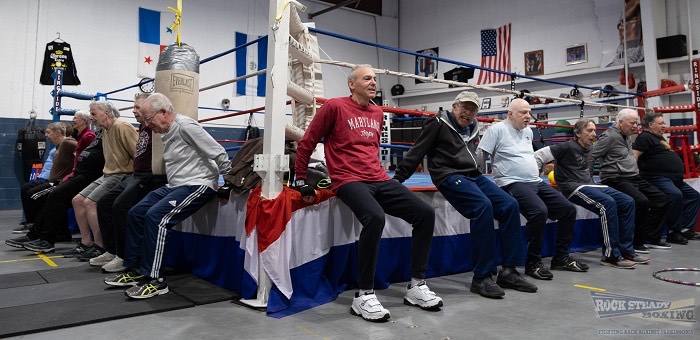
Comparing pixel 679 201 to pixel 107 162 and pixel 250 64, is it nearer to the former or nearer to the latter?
pixel 107 162

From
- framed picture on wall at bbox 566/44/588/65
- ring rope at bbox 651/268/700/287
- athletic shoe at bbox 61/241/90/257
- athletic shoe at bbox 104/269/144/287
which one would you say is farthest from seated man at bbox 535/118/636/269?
framed picture on wall at bbox 566/44/588/65

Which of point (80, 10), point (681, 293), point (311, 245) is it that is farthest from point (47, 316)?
point (80, 10)

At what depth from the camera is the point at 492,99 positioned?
11641mm

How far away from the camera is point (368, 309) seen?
7.47 ft

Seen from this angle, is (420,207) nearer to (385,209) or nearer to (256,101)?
(385,209)

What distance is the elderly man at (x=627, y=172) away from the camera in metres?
4.12

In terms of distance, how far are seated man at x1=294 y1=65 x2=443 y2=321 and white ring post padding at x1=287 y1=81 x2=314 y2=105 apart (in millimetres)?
312

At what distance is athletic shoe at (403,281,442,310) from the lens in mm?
2439

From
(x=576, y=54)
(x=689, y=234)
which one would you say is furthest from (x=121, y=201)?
(x=576, y=54)

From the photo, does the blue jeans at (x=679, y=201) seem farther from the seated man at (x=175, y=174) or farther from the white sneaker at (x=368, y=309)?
the seated man at (x=175, y=174)

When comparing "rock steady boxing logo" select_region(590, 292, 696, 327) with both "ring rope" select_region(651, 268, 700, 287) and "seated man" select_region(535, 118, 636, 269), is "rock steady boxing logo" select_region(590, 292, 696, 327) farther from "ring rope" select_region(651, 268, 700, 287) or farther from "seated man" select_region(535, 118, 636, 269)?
"seated man" select_region(535, 118, 636, 269)

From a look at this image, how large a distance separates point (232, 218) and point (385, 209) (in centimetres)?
85

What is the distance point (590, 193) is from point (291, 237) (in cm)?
234

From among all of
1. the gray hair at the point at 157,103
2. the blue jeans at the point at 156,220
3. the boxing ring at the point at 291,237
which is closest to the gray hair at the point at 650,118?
the boxing ring at the point at 291,237
